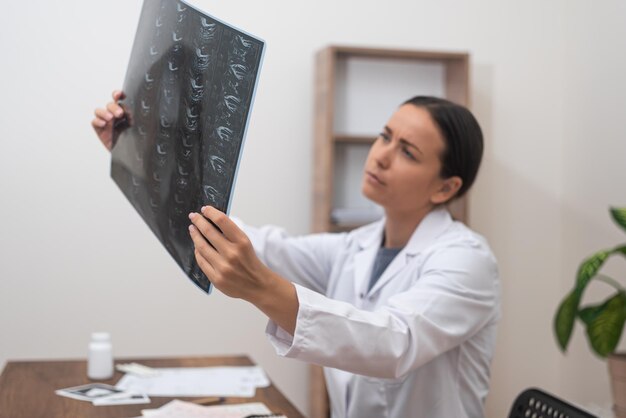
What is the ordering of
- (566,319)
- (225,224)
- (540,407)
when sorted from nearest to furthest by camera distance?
(225,224), (540,407), (566,319)

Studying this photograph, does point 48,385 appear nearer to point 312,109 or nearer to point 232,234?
point 232,234

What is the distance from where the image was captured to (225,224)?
1018 millimetres

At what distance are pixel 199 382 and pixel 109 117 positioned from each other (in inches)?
28.6

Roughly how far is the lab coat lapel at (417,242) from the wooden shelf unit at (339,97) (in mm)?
1323

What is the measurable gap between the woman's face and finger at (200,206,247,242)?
0.90m

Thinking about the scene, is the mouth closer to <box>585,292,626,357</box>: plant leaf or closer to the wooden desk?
the wooden desk

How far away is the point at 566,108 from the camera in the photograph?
3.78 metres

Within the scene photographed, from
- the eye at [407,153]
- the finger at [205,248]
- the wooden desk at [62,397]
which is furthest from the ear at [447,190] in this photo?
the finger at [205,248]

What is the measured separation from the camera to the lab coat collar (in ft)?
6.15

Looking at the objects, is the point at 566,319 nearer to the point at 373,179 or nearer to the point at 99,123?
the point at 373,179

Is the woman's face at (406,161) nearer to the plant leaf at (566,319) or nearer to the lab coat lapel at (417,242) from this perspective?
the lab coat lapel at (417,242)

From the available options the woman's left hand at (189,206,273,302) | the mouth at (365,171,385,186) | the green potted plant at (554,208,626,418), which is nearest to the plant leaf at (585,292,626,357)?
the green potted plant at (554,208,626,418)

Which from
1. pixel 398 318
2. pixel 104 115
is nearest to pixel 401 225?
pixel 398 318

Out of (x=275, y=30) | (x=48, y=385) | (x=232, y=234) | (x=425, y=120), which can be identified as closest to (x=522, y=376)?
(x=275, y=30)
